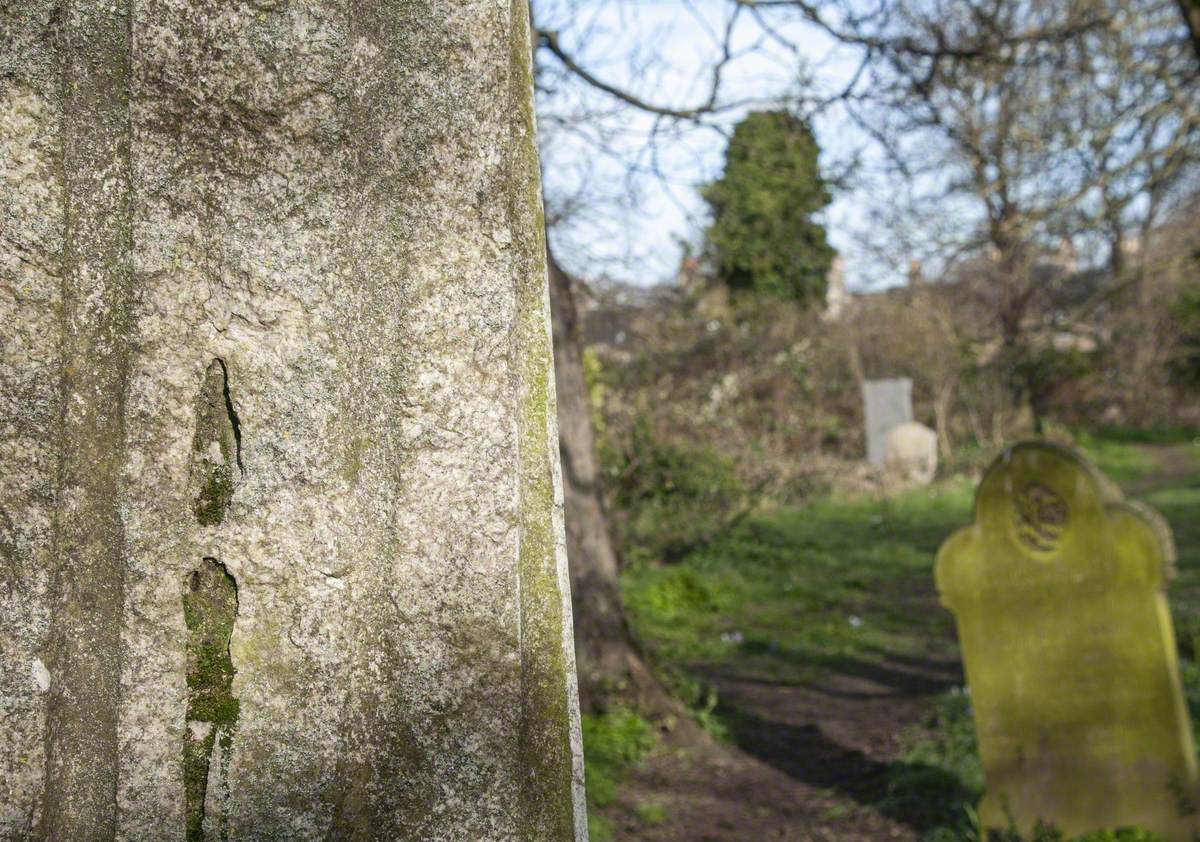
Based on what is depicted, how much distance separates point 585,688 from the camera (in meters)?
6.21

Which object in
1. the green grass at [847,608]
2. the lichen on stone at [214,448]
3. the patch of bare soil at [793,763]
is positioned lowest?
the patch of bare soil at [793,763]

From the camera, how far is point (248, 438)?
3.73 ft

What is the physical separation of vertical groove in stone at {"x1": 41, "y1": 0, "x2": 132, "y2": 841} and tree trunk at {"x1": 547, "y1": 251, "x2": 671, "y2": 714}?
202 inches

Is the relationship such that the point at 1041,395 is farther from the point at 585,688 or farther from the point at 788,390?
the point at 585,688

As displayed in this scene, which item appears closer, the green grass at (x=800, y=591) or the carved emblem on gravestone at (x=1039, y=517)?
the carved emblem on gravestone at (x=1039, y=517)

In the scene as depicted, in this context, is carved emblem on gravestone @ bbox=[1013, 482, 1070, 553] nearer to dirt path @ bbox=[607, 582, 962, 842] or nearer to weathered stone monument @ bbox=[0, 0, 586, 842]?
dirt path @ bbox=[607, 582, 962, 842]

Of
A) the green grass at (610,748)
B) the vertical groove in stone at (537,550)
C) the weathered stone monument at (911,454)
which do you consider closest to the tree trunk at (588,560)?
the green grass at (610,748)

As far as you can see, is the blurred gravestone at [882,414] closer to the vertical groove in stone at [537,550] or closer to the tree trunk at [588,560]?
the tree trunk at [588,560]

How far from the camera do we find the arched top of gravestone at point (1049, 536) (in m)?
4.42

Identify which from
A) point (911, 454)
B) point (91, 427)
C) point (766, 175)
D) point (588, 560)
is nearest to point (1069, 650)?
point (588, 560)

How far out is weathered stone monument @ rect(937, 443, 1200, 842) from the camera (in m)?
4.39

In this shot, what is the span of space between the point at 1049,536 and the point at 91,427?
432 centimetres

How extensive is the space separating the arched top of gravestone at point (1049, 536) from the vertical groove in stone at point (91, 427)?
13.8 feet

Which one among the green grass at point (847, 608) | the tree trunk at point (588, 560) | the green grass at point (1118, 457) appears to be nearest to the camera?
the green grass at point (847, 608)
